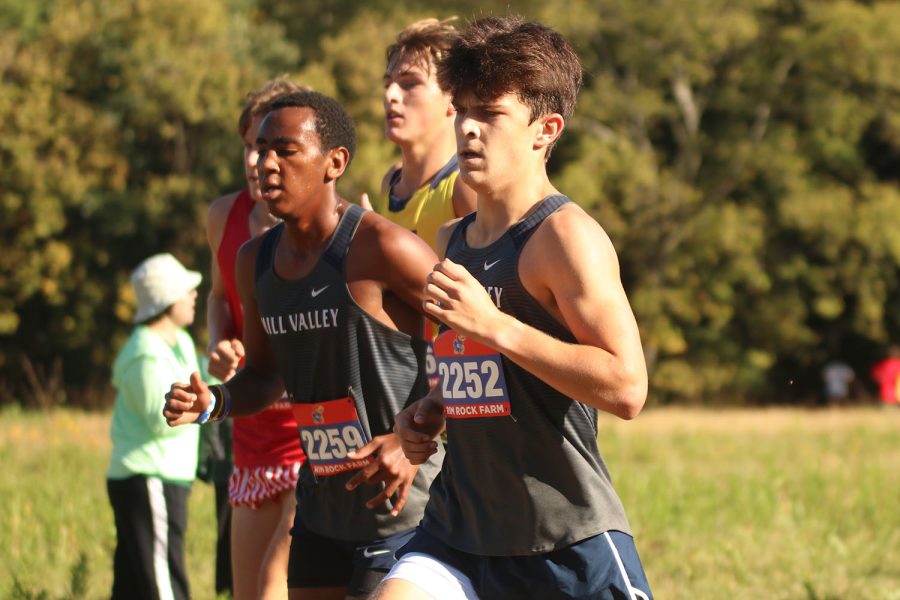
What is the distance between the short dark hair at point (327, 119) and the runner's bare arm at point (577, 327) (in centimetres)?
133

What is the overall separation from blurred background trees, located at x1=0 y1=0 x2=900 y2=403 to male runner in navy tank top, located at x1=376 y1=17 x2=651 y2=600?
72.8 ft

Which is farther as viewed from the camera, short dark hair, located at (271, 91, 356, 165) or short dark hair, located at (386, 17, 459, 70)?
short dark hair, located at (386, 17, 459, 70)

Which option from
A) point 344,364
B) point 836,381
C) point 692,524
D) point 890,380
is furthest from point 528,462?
point 836,381

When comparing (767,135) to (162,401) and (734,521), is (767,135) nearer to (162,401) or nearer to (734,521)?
(734,521)

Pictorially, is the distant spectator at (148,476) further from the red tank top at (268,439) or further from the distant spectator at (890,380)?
the distant spectator at (890,380)

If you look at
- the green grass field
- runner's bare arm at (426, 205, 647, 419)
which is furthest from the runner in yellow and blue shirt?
the green grass field

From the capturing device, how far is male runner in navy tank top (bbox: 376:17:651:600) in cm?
308

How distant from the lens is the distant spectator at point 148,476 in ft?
19.1

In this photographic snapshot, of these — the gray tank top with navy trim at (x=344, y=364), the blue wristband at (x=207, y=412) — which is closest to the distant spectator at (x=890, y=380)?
the gray tank top with navy trim at (x=344, y=364)

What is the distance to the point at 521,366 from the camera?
3.17 metres

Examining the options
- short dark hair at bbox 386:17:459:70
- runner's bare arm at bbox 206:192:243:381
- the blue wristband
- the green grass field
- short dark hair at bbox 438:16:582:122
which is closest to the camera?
short dark hair at bbox 438:16:582:122

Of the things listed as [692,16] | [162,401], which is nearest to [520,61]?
[162,401]

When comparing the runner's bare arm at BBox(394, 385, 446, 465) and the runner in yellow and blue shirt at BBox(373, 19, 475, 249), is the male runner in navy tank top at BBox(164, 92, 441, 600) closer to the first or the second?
the runner's bare arm at BBox(394, 385, 446, 465)

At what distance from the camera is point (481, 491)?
132 inches
